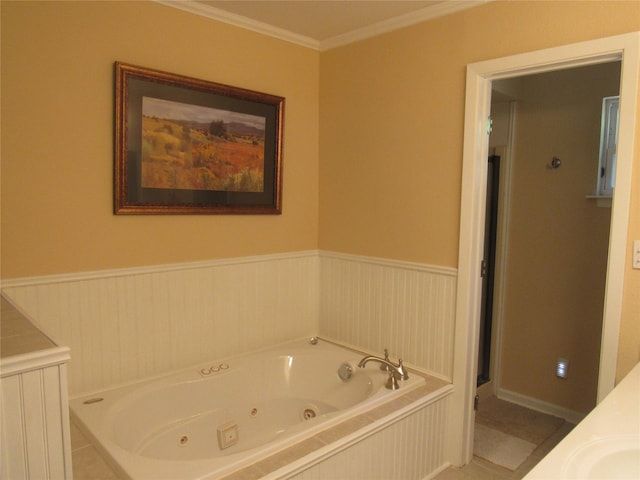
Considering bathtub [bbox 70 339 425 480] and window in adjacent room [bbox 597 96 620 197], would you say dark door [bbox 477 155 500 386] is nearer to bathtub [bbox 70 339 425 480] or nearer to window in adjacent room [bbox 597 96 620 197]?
window in adjacent room [bbox 597 96 620 197]

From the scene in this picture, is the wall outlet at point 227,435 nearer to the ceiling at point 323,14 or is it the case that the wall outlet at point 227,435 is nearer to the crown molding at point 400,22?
the ceiling at point 323,14

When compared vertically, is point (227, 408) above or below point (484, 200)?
below

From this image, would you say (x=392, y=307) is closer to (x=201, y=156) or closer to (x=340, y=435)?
(x=340, y=435)

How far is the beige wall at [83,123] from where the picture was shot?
6.21ft

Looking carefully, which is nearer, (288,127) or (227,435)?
(227,435)

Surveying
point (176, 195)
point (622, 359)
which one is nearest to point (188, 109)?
point (176, 195)

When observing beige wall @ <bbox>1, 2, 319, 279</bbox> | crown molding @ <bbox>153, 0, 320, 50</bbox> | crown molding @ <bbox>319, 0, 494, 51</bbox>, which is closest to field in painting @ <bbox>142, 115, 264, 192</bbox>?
beige wall @ <bbox>1, 2, 319, 279</bbox>

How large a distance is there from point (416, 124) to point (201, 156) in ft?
4.03

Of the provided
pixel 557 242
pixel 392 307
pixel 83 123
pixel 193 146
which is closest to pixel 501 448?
pixel 392 307

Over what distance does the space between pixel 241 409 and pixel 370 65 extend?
218 cm

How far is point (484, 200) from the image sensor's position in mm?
2350

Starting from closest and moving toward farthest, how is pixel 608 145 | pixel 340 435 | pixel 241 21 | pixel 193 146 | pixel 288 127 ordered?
pixel 340 435 → pixel 193 146 → pixel 241 21 → pixel 608 145 → pixel 288 127

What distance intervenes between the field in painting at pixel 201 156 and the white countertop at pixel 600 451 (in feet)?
6.75

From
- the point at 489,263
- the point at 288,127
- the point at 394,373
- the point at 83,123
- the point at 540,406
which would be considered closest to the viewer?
the point at 83,123
